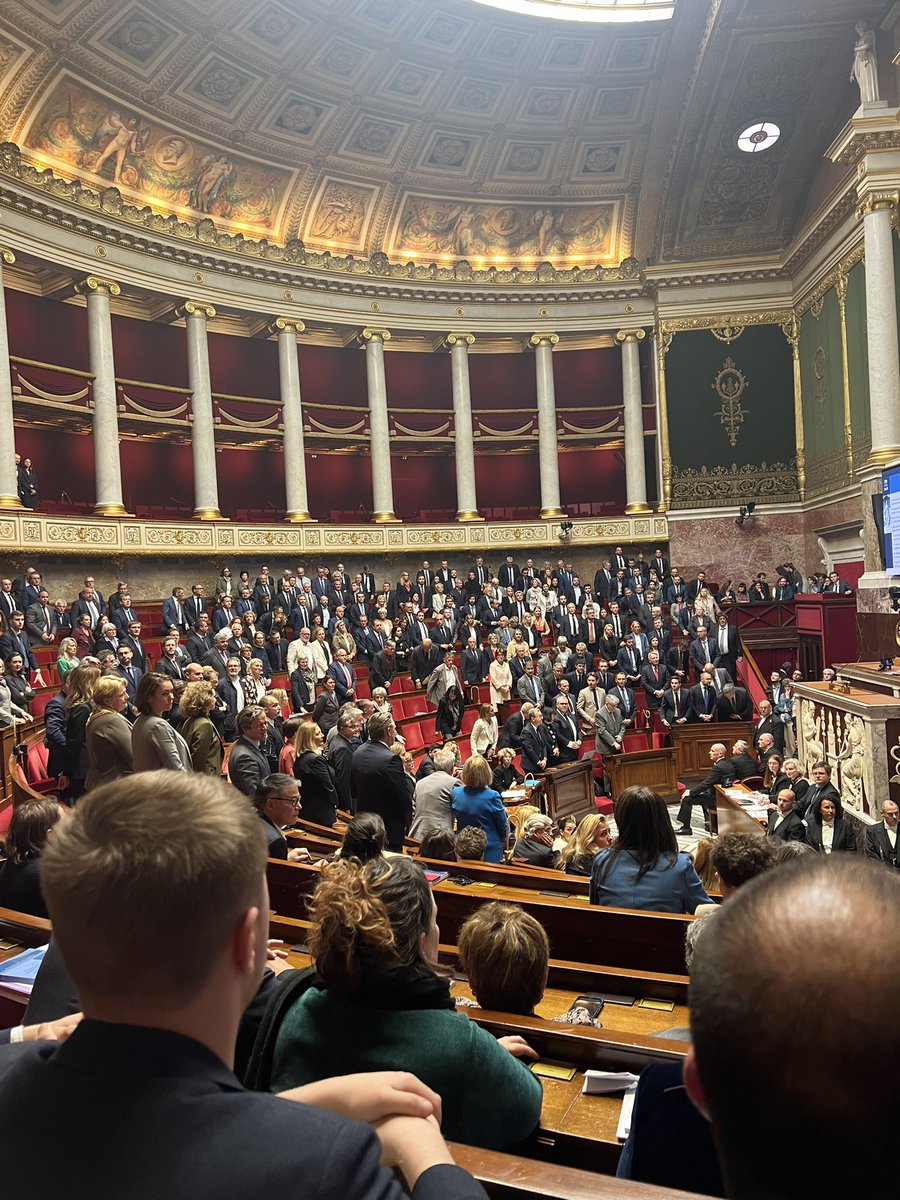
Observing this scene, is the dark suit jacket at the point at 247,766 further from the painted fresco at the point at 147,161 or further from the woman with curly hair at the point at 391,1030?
the painted fresco at the point at 147,161

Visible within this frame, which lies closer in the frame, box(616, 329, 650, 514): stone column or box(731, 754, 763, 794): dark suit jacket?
box(731, 754, 763, 794): dark suit jacket

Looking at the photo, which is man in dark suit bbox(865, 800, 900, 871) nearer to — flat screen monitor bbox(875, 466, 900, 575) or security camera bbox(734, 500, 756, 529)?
flat screen monitor bbox(875, 466, 900, 575)

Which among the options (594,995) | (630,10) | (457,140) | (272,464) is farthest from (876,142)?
(594,995)

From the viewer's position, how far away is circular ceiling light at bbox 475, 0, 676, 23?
19703mm

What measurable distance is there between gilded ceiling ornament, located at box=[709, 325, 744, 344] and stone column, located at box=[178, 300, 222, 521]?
12.3 m

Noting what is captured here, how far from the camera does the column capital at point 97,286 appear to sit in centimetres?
1786

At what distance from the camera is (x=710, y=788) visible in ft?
35.3

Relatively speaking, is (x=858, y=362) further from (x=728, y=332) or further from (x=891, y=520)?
(x=891, y=520)

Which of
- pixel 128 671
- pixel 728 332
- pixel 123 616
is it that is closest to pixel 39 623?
pixel 123 616

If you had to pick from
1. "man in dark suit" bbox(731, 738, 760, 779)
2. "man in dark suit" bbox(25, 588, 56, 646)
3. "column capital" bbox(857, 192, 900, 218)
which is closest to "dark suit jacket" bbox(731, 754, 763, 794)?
"man in dark suit" bbox(731, 738, 760, 779)

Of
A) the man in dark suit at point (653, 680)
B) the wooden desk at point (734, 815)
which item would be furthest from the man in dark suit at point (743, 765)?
the man in dark suit at point (653, 680)

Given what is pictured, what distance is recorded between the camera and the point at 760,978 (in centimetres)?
81

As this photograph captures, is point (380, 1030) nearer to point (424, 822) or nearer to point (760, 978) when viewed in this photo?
point (760, 978)

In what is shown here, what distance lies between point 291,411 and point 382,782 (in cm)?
1701
